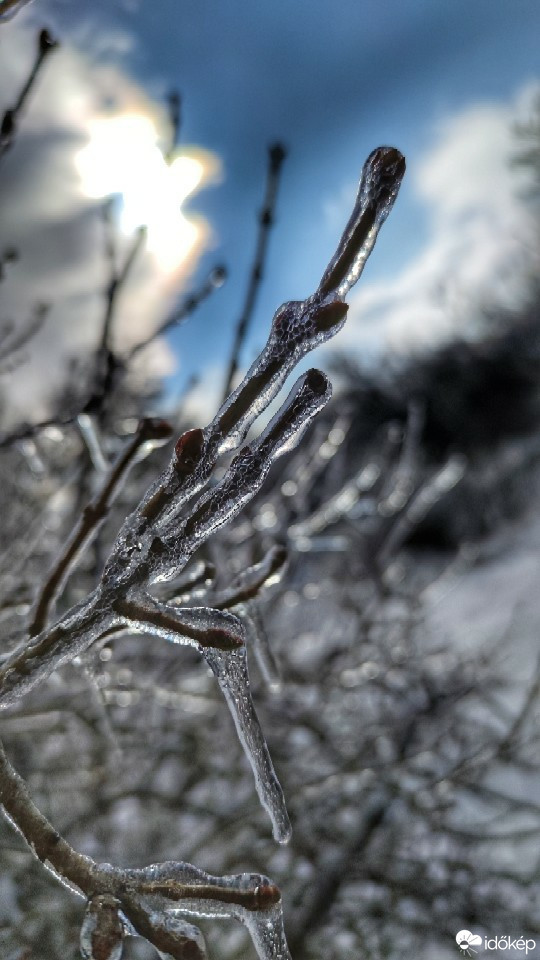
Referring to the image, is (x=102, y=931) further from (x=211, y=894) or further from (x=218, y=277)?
(x=218, y=277)

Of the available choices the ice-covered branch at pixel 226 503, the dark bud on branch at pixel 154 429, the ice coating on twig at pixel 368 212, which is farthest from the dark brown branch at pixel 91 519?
the ice coating on twig at pixel 368 212

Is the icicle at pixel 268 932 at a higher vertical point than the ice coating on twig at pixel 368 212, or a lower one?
lower

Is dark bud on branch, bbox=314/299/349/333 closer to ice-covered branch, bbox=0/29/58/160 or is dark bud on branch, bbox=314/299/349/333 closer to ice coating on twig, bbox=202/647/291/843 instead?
ice coating on twig, bbox=202/647/291/843

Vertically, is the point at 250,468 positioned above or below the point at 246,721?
above

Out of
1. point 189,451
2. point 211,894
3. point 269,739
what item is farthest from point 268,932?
point 269,739

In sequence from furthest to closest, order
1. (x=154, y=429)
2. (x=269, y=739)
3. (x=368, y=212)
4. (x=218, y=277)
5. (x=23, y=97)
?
(x=269, y=739), (x=218, y=277), (x=23, y=97), (x=154, y=429), (x=368, y=212)

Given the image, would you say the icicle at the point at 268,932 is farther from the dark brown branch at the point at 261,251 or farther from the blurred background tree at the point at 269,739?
the dark brown branch at the point at 261,251

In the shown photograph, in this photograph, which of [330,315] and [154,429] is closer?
[330,315]
